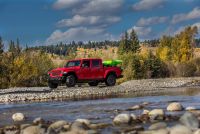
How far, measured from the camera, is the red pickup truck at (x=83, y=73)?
31.8 metres

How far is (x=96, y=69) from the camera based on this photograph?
108 feet

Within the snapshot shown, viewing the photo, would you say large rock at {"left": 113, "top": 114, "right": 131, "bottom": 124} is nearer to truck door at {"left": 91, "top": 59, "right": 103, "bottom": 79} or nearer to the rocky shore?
the rocky shore

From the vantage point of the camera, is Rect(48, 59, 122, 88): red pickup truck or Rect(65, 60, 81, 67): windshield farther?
Rect(65, 60, 81, 67): windshield

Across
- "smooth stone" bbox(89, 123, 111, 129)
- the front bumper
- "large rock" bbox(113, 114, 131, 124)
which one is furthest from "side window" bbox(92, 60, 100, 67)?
"smooth stone" bbox(89, 123, 111, 129)

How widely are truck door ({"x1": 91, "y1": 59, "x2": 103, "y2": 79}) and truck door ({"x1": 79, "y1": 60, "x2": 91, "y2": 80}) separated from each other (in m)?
0.34

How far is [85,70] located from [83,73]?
0.76 ft

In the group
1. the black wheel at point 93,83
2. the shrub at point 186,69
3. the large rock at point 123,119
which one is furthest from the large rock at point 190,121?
the shrub at point 186,69

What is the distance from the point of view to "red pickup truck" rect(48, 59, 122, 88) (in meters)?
31.8

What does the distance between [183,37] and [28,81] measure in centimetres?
4990

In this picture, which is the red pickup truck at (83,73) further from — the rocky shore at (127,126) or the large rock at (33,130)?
the large rock at (33,130)

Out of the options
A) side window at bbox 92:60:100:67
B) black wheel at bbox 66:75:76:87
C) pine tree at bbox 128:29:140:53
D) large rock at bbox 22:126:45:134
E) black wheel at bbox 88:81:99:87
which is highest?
pine tree at bbox 128:29:140:53

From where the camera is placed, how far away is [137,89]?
31.8 meters

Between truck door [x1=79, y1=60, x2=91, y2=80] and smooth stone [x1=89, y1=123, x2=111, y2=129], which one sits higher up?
truck door [x1=79, y1=60, x2=91, y2=80]

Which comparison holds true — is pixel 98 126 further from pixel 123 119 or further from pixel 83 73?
pixel 83 73
